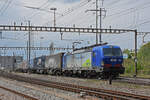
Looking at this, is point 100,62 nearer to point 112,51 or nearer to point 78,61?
point 112,51

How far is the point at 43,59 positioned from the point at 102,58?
83.7 feet

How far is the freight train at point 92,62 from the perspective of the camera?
26.0m

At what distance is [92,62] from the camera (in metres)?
28.1

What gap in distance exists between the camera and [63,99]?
14.4 meters

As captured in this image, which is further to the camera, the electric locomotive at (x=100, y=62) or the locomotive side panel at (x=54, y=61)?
the locomotive side panel at (x=54, y=61)

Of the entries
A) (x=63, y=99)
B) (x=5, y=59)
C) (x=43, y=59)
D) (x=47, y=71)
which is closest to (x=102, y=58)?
(x=63, y=99)

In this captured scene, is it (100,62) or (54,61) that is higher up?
(100,62)

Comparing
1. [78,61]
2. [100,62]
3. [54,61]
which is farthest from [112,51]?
[54,61]

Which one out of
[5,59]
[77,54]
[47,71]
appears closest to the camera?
[77,54]

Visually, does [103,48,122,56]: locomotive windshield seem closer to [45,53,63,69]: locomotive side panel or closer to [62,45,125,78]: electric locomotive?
[62,45,125,78]: electric locomotive

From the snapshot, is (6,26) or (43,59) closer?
(6,26)

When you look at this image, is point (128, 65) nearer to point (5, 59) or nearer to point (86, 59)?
point (86, 59)

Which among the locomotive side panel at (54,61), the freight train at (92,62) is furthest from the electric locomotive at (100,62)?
the locomotive side panel at (54,61)

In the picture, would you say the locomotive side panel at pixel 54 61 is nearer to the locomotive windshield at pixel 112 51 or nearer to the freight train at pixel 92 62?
the freight train at pixel 92 62
